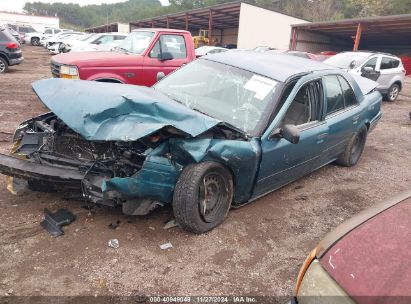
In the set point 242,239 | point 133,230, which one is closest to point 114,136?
point 133,230

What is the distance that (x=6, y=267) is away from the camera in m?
2.83

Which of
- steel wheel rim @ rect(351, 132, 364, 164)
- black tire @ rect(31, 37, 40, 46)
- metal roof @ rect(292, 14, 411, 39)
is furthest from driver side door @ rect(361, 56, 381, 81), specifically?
black tire @ rect(31, 37, 40, 46)

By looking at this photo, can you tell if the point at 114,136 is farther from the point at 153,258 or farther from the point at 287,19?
the point at 287,19

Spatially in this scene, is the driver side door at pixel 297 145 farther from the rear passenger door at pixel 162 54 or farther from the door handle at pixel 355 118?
the rear passenger door at pixel 162 54

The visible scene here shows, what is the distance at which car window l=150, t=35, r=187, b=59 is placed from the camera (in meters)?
7.37

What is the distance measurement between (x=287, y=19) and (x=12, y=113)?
2537 centimetres

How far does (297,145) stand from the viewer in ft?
13.2

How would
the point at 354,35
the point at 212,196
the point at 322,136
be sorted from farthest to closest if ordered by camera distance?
the point at 354,35 < the point at 322,136 < the point at 212,196

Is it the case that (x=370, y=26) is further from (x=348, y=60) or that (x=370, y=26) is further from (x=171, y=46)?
(x=171, y=46)

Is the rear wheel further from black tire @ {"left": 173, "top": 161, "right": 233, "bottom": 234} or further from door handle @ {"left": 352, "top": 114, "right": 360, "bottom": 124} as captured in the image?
black tire @ {"left": 173, "top": 161, "right": 233, "bottom": 234}

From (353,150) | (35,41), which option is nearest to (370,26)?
(353,150)

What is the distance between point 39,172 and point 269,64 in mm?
2783

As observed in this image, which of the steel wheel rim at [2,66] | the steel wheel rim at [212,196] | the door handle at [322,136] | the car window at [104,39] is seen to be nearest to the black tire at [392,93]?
the door handle at [322,136]

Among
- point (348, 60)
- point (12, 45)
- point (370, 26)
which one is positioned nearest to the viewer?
point (348, 60)
